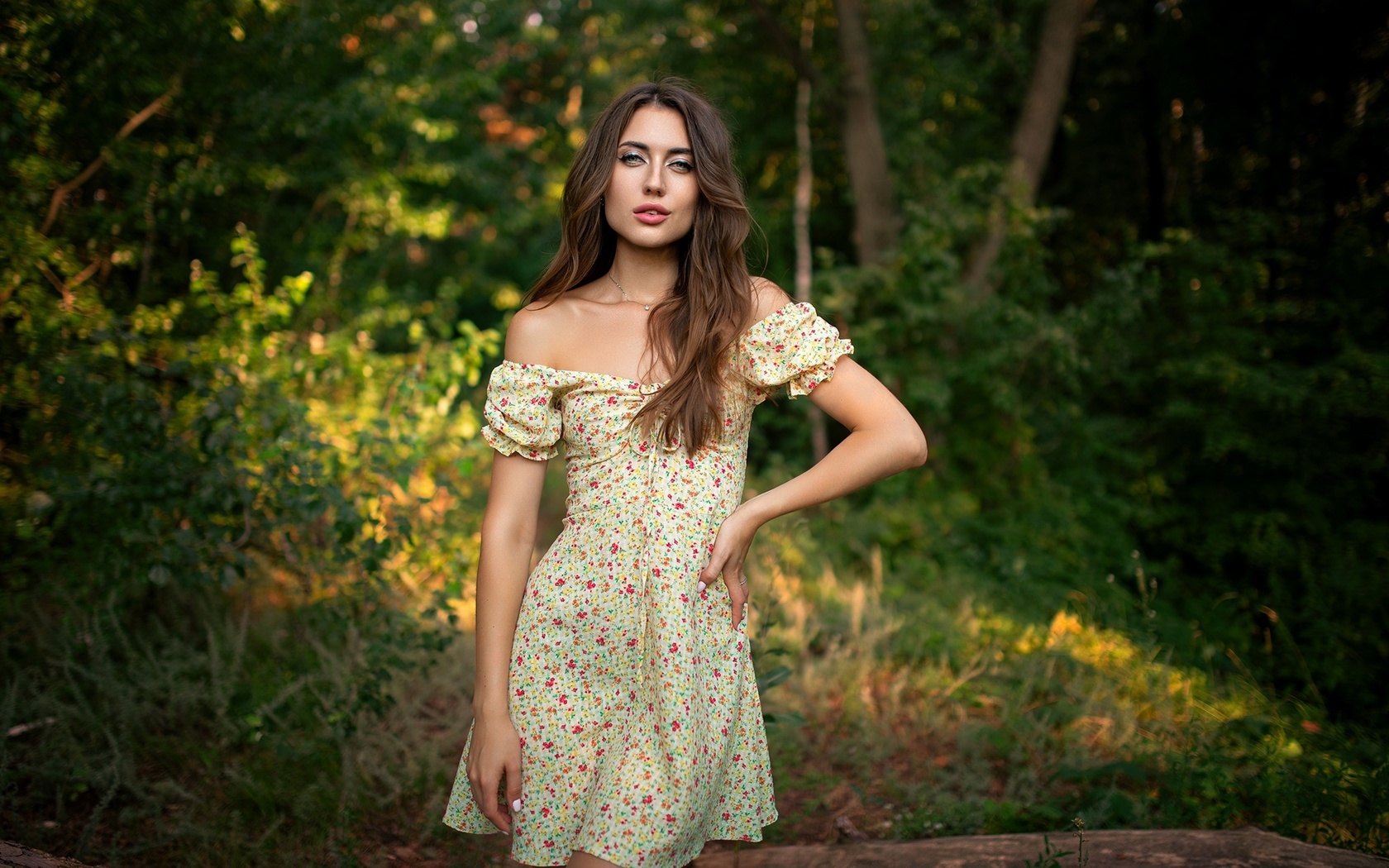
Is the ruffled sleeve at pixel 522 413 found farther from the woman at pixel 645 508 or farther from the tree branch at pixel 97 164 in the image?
the tree branch at pixel 97 164

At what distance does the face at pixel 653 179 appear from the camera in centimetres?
188

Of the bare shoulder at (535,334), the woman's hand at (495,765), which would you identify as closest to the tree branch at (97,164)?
the bare shoulder at (535,334)

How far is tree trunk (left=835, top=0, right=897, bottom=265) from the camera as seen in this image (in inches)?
261

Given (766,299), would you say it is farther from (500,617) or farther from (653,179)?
(500,617)

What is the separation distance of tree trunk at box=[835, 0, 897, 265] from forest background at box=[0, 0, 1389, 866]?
36mm

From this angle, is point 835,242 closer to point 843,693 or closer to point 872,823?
point 843,693

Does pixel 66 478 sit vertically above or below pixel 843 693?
above

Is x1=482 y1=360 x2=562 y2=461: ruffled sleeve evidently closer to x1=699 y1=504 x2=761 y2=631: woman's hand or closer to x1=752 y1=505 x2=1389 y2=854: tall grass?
x1=699 y1=504 x2=761 y2=631: woman's hand

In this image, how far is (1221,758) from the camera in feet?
10.3

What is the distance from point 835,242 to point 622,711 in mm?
7883

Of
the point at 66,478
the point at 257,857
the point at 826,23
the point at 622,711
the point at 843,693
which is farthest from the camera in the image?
the point at 826,23

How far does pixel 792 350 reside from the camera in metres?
1.81

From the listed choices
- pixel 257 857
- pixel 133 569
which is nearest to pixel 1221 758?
pixel 257 857

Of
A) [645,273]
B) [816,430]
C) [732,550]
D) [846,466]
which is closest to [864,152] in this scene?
[816,430]
